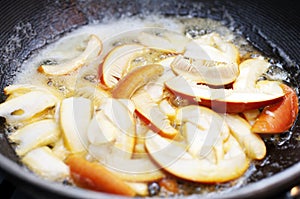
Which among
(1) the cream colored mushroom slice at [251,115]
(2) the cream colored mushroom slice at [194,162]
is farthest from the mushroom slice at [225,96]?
(2) the cream colored mushroom slice at [194,162]

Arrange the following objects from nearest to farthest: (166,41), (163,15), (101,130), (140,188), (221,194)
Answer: (221,194) → (140,188) → (101,130) → (166,41) → (163,15)

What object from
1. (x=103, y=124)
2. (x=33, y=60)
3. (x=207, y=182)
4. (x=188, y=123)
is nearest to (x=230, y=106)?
(x=188, y=123)

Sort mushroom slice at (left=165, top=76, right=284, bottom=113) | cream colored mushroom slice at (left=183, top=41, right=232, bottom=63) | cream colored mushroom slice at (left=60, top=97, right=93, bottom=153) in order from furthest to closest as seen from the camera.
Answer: cream colored mushroom slice at (left=183, top=41, right=232, bottom=63), mushroom slice at (left=165, top=76, right=284, bottom=113), cream colored mushroom slice at (left=60, top=97, right=93, bottom=153)

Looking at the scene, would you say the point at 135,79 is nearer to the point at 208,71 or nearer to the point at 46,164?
the point at 208,71

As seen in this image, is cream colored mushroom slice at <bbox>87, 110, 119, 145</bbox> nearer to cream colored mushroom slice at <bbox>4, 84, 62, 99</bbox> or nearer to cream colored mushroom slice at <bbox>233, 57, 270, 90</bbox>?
cream colored mushroom slice at <bbox>4, 84, 62, 99</bbox>

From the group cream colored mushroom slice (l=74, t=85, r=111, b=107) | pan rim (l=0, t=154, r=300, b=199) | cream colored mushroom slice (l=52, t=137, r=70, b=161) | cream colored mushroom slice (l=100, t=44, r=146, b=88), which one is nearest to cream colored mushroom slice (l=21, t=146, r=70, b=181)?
cream colored mushroom slice (l=52, t=137, r=70, b=161)

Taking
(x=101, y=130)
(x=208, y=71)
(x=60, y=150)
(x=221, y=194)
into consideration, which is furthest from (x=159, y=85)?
(x=221, y=194)
